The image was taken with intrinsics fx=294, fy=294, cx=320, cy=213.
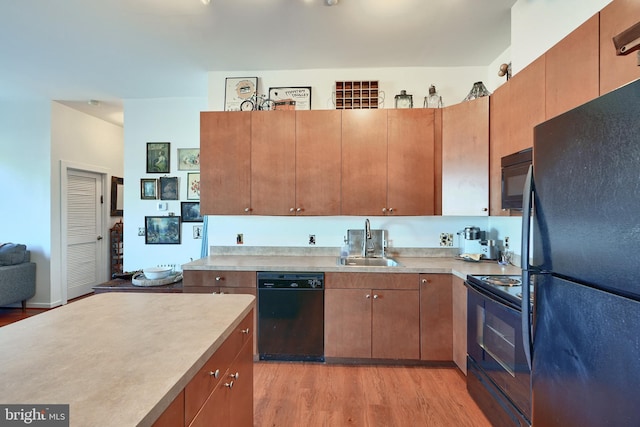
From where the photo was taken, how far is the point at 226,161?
285 cm

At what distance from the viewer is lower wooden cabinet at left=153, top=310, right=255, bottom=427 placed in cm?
82

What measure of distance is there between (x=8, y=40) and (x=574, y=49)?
4.22m

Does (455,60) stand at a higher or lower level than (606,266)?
higher

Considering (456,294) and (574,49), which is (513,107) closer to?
(574,49)

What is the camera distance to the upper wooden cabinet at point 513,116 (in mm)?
1779

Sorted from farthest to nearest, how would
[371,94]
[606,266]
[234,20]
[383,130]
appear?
[371,94] < [383,130] < [234,20] < [606,266]

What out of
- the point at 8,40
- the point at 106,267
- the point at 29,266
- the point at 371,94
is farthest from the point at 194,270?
the point at 106,267

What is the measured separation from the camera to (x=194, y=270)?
2578 millimetres

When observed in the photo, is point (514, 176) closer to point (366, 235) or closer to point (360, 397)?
point (366, 235)

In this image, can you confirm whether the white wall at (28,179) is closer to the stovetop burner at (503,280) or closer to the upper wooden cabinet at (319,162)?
the upper wooden cabinet at (319,162)

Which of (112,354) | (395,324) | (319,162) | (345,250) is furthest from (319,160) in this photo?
(112,354)

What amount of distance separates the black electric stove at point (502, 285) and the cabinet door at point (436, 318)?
0.38 meters

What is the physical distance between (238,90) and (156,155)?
1.59 m

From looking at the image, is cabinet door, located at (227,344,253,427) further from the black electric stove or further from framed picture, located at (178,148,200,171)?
framed picture, located at (178,148,200,171)
